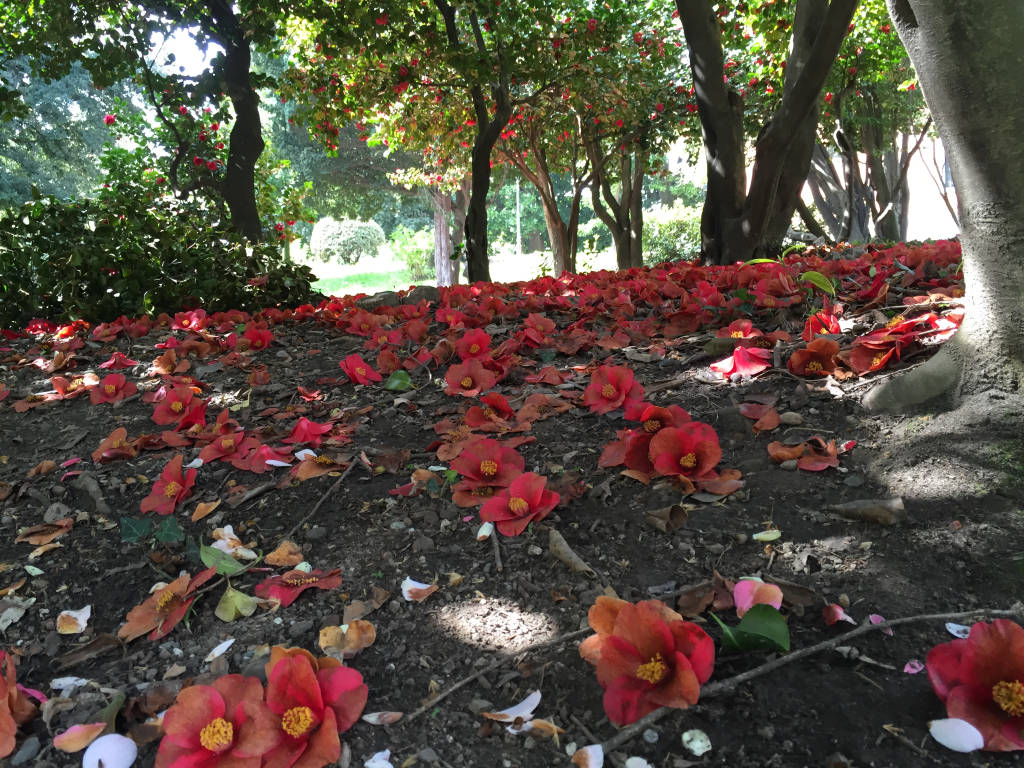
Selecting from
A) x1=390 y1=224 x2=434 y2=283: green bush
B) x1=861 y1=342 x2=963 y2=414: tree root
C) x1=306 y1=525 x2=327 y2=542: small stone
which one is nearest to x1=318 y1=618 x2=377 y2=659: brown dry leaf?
x1=306 y1=525 x2=327 y2=542: small stone

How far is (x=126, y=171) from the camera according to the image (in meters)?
9.14

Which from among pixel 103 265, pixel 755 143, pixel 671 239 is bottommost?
pixel 103 265

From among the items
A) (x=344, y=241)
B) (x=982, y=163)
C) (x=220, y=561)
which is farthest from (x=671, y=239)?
(x=220, y=561)

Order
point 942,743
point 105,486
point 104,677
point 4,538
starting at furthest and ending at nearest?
point 105,486 < point 4,538 < point 104,677 < point 942,743

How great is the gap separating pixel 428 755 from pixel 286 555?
2.06 ft

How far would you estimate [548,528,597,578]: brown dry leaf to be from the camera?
1.29m

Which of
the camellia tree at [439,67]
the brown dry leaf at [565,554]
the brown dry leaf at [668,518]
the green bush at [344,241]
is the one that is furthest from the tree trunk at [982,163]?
the green bush at [344,241]

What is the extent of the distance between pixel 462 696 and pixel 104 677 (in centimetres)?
61

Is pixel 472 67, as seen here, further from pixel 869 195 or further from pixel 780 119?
pixel 869 195

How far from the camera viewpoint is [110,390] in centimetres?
253

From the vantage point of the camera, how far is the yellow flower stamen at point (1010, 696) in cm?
84

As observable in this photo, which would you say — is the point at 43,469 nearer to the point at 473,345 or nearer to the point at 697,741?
the point at 473,345

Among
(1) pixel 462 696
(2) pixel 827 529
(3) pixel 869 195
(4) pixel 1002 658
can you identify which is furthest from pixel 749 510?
(3) pixel 869 195

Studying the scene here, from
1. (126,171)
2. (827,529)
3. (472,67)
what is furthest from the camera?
(126,171)
